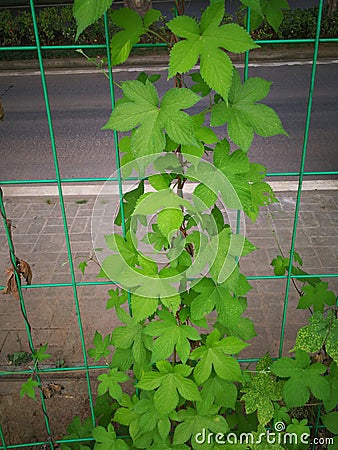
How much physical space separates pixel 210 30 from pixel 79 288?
112 inches

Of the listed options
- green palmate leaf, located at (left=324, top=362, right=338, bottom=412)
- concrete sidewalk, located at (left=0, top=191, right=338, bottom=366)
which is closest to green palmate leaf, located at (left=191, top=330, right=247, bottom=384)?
green palmate leaf, located at (left=324, top=362, right=338, bottom=412)

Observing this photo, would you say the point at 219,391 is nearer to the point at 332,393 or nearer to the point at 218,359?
the point at 218,359

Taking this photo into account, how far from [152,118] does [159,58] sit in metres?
10.1

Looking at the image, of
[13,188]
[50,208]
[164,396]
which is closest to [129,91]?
[164,396]

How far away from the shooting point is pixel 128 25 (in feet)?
4.46

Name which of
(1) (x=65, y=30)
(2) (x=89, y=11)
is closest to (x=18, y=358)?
(2) (x=89, y=11)

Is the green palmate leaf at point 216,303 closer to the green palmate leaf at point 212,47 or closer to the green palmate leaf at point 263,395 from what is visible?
the green palmate leaf at point 263,395

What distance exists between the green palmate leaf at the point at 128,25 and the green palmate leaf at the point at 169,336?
813mm

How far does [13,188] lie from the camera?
541cm

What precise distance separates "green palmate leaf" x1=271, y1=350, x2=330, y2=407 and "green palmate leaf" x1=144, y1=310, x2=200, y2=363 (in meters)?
0.41

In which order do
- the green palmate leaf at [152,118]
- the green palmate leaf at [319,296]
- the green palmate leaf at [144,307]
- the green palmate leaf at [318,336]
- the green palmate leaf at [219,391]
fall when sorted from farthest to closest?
1. the green palmate leaf at [319,296]
2. the green palmate leaf at [318,336]
3. the green palmate leaf at [219,391]
4. the green palmate leaf at [144,307]
5. the green palmate leaf at [152,118]

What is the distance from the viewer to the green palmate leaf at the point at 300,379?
1.76 meters

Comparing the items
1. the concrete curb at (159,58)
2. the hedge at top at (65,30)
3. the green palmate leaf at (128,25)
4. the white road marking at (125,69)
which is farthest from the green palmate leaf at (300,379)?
the hedge at top at (65,30)

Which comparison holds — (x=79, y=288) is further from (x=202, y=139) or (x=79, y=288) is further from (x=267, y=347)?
(x=202, y=139)
